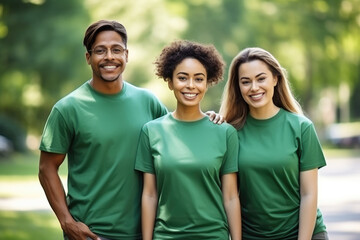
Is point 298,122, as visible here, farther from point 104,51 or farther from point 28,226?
point 28,226

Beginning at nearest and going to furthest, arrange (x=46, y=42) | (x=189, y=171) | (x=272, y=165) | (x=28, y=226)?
(x=189, y=171) < (x=272, y=165) < (x=28, y=226) < (x=46, y=42)

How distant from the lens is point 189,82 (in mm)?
4590

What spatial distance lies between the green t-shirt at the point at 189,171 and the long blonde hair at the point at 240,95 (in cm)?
33

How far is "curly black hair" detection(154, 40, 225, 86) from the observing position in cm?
466

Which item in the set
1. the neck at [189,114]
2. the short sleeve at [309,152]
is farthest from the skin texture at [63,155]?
the short sleeve at [309,152]

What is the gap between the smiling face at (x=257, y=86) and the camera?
4.75 m

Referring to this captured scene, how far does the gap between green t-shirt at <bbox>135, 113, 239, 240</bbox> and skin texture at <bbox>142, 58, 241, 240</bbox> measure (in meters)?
0.05

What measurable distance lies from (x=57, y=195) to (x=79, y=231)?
29cm

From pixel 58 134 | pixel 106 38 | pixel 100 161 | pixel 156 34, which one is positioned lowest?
pixel 100 161

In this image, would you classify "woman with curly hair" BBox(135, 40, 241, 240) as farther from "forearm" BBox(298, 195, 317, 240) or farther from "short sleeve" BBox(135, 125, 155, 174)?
"forearm" BBox(298, 195, 317, 240)

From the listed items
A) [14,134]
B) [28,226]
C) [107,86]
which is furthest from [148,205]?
[14,134]

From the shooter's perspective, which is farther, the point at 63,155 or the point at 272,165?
the point at 63,155

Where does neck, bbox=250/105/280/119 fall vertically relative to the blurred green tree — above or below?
below

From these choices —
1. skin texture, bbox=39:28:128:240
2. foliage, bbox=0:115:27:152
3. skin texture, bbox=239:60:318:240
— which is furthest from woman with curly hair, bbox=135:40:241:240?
foliage, bbox=0:115:27:152
